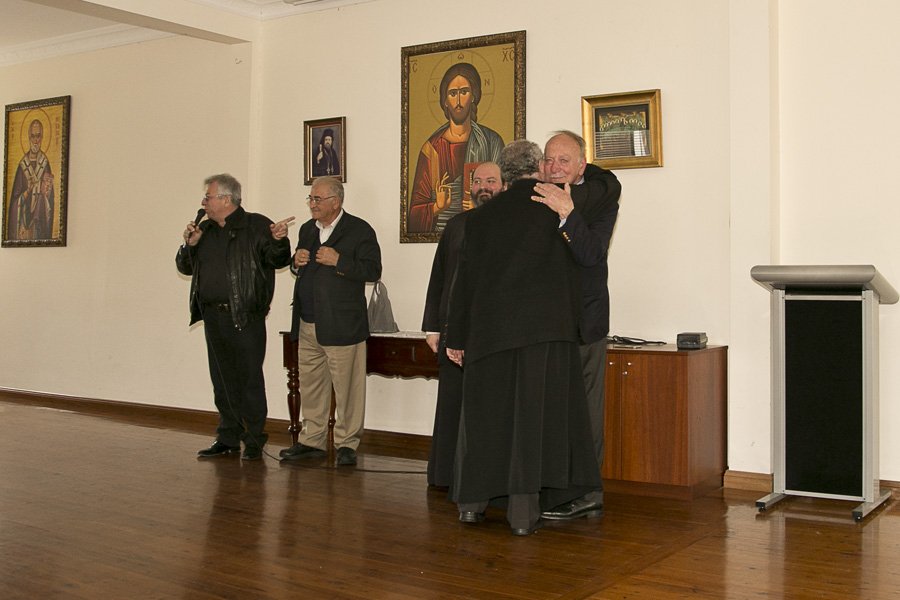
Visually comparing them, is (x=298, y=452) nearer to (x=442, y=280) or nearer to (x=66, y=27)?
(x=442, y=280)

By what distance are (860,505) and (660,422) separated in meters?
0.99

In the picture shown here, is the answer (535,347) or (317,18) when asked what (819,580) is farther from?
(317,18)

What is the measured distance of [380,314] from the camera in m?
6.00

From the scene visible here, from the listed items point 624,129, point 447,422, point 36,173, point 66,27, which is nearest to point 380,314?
point 447,422

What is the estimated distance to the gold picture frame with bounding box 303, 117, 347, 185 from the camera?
21.8 ft

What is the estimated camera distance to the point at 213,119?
24.0ft

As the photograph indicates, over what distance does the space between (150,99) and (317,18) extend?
185 centimetres

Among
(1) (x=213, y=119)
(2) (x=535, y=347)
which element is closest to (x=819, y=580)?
(2) (x=535, y=347)

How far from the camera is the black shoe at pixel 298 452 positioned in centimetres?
557

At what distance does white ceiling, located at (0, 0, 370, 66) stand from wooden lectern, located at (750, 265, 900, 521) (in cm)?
387

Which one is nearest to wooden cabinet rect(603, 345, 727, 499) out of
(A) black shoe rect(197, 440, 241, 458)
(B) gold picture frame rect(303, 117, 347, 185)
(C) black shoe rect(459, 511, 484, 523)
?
(C) black shoe rect(459, 511, 484, 523)

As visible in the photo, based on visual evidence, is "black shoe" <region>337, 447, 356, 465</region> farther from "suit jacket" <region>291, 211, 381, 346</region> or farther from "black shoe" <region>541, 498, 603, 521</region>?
"black shoe" <region>541, 498, 603, 521</region>

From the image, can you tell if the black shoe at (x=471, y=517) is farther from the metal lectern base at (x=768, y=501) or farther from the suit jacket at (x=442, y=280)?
the metal lectern base at (x=768, y=501)

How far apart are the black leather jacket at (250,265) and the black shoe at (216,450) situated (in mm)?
781
